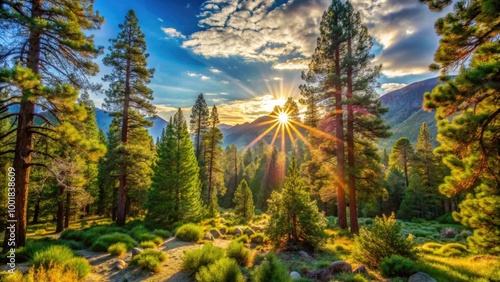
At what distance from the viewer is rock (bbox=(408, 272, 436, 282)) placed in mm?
5246

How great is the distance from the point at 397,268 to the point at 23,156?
479 inches

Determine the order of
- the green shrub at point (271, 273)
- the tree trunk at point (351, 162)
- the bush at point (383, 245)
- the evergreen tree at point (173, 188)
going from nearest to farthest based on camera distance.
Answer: the green shrub at point (271, 273), the bush at point (383, 245), the tree trunk at point (351, 162), the evergreen tree at point (173, 188)

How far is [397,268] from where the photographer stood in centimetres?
580

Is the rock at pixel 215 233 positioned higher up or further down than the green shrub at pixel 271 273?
further down

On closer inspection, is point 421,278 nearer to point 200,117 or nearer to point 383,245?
point 383,245

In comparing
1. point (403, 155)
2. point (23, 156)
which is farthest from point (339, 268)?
point (403, 155)

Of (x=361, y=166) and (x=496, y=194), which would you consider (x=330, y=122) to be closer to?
(x=361, y=166)

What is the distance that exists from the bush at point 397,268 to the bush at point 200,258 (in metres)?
4.55

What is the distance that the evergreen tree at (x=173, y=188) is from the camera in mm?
17203

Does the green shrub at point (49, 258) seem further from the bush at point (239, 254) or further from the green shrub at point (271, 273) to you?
the green shrub at point (271, 273)

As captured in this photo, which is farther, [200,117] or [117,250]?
[200,117]

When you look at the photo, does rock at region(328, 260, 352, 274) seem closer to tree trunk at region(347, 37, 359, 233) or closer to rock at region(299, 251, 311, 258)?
rock at region(299, 251, 311, 258)

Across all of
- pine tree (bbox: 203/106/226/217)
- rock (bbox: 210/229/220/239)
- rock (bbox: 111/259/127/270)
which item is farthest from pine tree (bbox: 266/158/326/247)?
pine tree (bbox: 203/106/226/217)

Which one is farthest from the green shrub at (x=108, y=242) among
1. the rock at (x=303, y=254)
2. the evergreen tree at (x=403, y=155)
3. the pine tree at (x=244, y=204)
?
the evergreen tree at (x=403, y=155)
